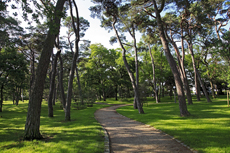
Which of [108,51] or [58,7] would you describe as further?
[108,51]

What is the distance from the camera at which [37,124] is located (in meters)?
5.91

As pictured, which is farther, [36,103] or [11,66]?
[11,66]

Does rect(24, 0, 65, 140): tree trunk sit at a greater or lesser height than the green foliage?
lesser

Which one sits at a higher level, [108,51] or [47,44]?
[108,51]

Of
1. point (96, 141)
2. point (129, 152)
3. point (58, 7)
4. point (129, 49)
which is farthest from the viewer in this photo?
point (129, 49)

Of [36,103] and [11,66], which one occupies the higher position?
[11,66]

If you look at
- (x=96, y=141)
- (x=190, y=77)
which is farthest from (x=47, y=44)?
(x=190, y=77)

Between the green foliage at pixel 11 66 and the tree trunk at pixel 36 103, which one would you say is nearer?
the tree trunk at pixel 36 103

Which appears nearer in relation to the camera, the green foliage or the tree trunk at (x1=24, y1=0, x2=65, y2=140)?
the tree trunk at (x1=24, y1=0, x2=65, y2=140)

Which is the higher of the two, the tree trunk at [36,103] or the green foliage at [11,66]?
the green foliage at [11,66]

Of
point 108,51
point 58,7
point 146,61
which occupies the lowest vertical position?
point 58,7

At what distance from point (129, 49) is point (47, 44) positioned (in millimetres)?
29636

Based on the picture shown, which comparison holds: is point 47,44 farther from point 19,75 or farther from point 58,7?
point 19,75

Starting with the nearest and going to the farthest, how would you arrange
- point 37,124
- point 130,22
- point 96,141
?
point 96,141
point 37,124
point 130,22
